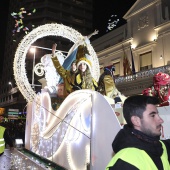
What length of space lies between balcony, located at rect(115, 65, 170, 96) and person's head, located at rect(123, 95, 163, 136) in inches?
600

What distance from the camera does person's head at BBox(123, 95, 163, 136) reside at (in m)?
1.66

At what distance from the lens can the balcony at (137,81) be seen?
56.3 ft

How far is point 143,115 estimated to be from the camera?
1691 mm

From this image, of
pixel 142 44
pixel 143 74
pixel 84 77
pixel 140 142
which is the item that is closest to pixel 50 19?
pixel 142 44

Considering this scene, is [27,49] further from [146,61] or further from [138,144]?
[146,61]

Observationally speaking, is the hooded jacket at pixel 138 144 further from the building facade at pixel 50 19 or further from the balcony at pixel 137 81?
the building facade at pixel 50 19

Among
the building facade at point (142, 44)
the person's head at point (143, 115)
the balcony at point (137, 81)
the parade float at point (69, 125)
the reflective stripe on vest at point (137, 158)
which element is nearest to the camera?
the reflective stripe on vest at point (137, 158)

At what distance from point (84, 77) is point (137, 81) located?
12.9 metres

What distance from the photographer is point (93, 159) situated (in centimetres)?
407

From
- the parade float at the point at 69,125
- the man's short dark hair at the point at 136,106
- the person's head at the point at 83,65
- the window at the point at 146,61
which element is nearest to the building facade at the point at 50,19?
the window at the point at 146,61

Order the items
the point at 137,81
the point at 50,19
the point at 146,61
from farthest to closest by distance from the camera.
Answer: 1. the point at 50,19
2. the point at 146,61
3. the point at 137,81

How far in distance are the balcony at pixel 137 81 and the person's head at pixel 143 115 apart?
50.0 feet

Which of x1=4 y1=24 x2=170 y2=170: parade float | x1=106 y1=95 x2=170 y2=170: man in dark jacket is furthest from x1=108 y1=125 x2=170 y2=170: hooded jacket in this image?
x1=4 y1=24 x2=170 y2=170: parade float

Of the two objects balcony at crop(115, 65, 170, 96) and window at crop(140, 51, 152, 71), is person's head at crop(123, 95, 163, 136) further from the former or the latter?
window at crop(140, 51, 152, 71)
